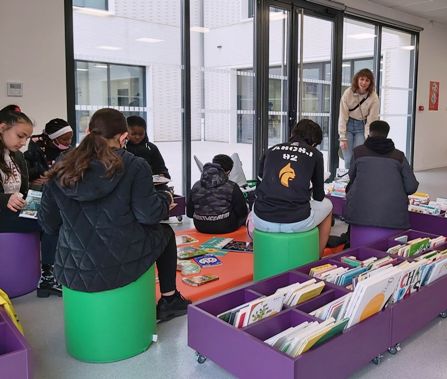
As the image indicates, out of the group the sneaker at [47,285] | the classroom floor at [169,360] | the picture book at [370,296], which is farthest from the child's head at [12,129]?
the picture book at [370,296]

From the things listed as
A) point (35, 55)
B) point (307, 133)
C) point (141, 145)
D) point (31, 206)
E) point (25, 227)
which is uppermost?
point (35, 55)

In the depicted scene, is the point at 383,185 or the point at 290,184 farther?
the point at 383,185

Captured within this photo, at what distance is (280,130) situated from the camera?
6.86 m

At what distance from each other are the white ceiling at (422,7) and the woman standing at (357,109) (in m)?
2.87

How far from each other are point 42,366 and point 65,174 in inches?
35.1

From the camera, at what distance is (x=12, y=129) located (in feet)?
9.44

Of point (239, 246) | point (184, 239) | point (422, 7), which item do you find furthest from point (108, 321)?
point (422, 7)

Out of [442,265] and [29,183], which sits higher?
[29,183]

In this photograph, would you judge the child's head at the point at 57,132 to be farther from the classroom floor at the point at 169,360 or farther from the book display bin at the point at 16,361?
the book display bin at the point at 16,361

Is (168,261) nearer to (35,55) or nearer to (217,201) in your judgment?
(217,201)

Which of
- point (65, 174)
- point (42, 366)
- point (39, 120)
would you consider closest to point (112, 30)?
point (39, 120)

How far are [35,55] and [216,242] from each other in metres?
2.30

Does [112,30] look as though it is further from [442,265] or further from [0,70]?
[442,265]

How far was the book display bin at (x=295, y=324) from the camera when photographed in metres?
1.87
